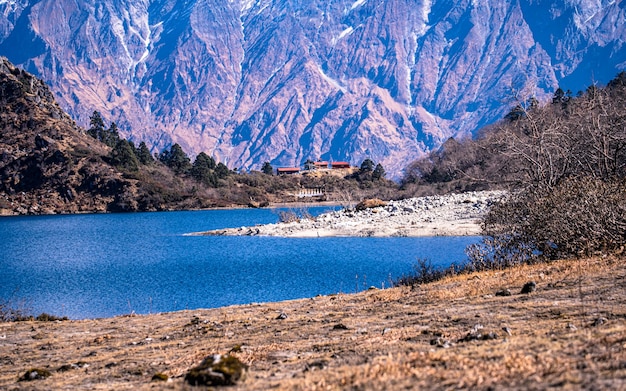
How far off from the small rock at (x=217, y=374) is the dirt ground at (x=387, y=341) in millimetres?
135

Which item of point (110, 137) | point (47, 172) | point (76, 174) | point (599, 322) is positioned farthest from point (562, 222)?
point (110, 137)

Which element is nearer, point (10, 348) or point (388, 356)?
point (388, 356)

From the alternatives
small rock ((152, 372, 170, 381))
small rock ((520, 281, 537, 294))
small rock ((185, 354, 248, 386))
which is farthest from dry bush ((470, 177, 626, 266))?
small rock ((152, 372, 170, 381))

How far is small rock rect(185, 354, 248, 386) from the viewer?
9047mm

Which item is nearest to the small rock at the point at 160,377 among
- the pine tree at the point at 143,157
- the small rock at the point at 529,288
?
the small rock at the point at 529,288

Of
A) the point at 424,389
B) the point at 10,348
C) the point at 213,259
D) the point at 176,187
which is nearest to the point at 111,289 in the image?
the point at 213,259

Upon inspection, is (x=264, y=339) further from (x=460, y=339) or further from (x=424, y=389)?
(x=424, y=389)

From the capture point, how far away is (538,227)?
891 inches

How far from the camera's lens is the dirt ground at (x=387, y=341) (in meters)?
8.37

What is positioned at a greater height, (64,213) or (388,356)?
(64,213)

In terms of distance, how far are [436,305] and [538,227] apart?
8432 millimetres

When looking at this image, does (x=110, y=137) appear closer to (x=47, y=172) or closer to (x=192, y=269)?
(x=47, y=172)

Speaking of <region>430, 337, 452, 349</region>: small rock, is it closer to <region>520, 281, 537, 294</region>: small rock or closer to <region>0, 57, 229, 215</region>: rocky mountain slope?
<region>520, 281, 537, 294</region>: small rock

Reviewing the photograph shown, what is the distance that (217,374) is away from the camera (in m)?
9.05
